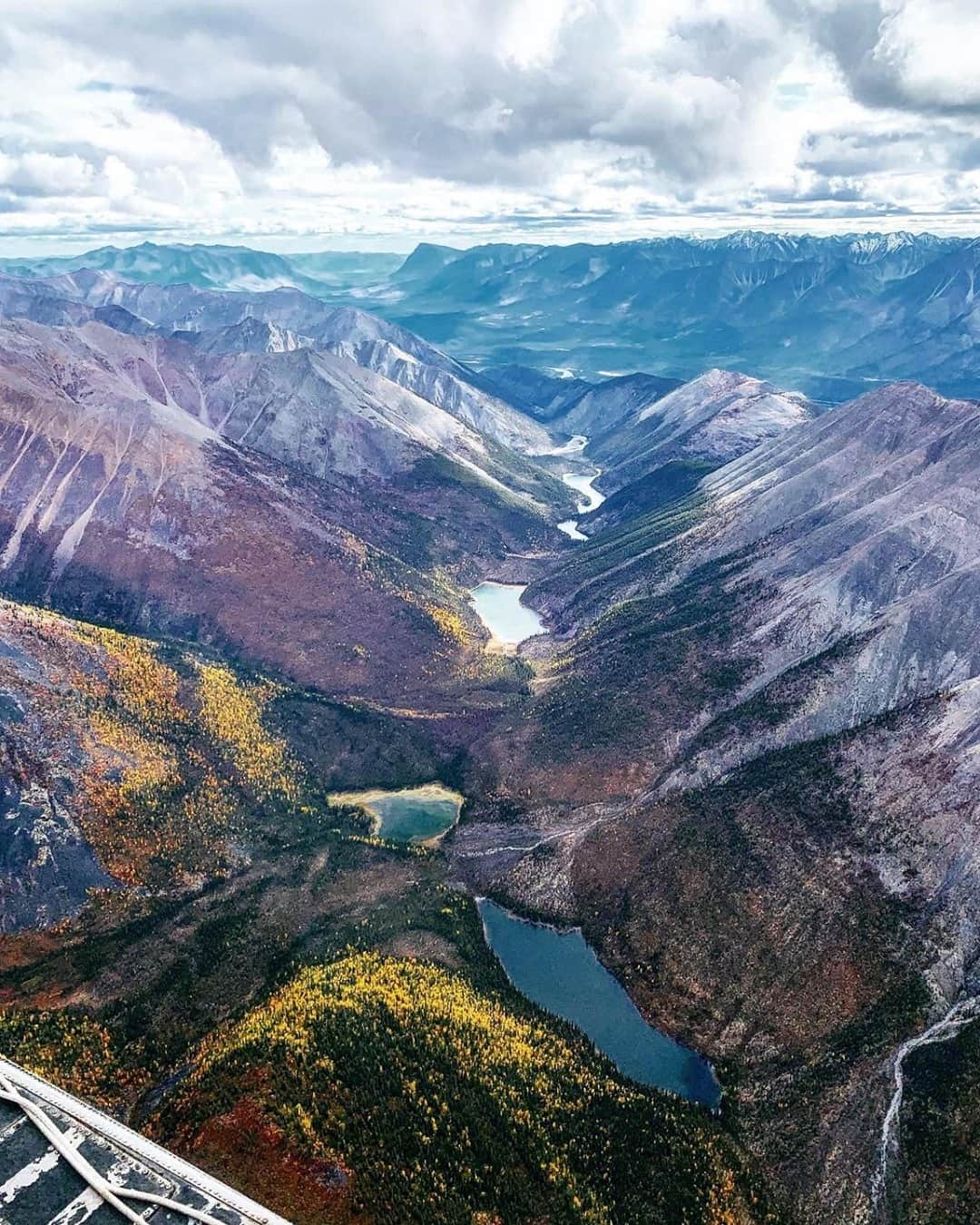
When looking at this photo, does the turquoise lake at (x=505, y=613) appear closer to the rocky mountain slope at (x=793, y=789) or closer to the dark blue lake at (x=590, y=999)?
Result: the rocky mountain slope at (x=793, y=789)

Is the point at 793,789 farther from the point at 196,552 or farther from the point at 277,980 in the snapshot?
the point at 196,552

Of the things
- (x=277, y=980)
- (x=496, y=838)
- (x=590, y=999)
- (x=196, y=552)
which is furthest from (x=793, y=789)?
(x=196, y=552)

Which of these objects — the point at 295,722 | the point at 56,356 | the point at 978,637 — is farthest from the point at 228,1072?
the point at 56,356

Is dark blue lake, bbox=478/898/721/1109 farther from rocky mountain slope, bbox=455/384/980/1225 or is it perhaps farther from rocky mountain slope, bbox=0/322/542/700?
rocky mountain slope, bbox=0/322/542/700

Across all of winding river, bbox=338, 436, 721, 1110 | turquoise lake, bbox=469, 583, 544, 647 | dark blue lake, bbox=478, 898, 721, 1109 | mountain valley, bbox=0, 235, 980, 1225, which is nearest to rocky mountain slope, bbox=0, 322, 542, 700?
mountain valley, bbox=0, 235, 980, 1225

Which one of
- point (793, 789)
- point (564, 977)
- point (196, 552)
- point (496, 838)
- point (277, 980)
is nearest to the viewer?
point (277, 980)

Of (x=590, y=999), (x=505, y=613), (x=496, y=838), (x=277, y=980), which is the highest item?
(x=505, y=613)
